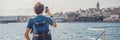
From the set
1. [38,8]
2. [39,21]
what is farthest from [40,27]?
[38,8]

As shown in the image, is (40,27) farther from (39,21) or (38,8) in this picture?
(38,8)

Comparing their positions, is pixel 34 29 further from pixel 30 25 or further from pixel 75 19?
pixel 75 19

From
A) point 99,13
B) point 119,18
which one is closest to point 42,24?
point 99,13

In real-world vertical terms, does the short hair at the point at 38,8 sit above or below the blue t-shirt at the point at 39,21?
above

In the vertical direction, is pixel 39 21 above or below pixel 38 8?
below

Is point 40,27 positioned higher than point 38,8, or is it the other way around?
point 38,8

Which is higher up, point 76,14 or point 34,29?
point 34,29

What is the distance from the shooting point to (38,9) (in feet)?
12.4

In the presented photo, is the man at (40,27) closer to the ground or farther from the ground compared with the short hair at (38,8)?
closer to the ground

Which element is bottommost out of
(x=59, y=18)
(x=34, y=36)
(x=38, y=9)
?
(x=59, y=18)

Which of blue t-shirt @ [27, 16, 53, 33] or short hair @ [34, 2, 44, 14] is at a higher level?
short hair @ [34, 2, 44, 14]

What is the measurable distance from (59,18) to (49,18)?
101741 mm

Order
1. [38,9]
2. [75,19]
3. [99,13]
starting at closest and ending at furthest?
[38,9], [99,13], [75,19]

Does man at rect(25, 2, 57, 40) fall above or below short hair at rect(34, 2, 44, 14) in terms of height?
below
